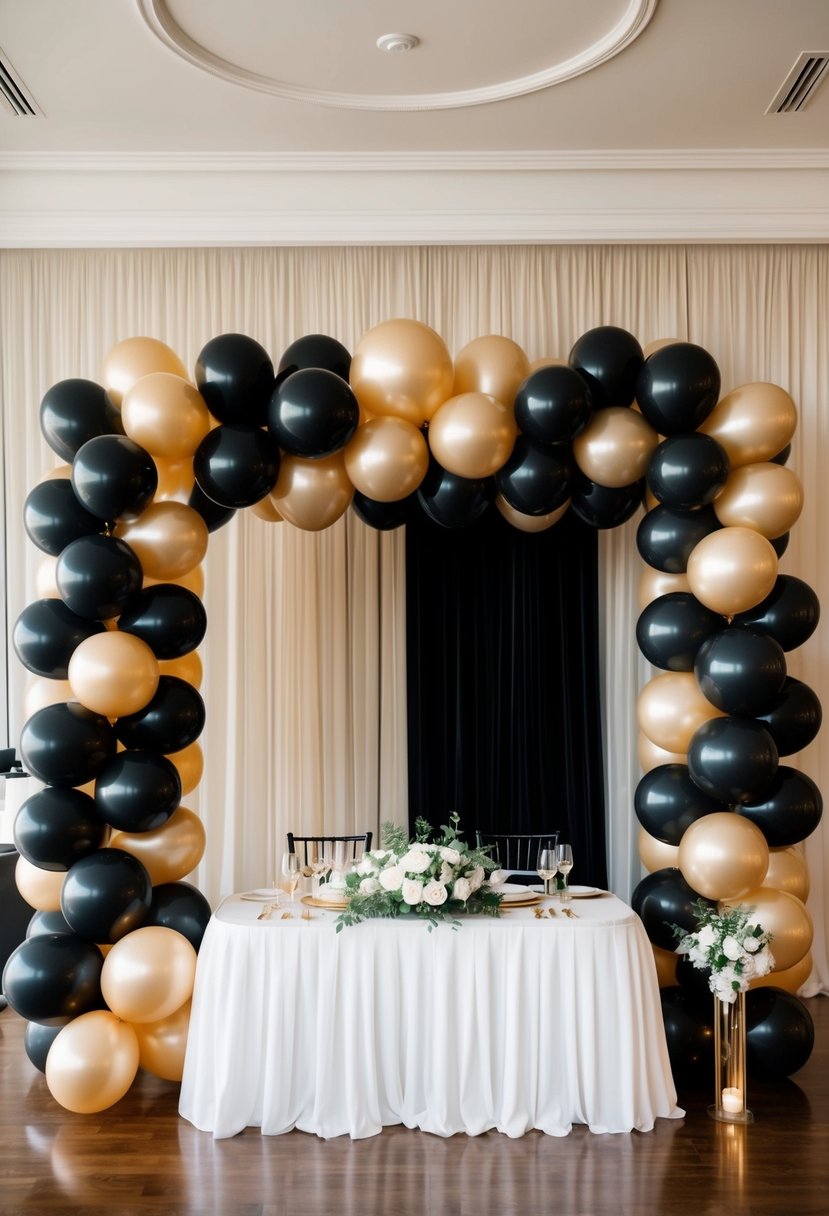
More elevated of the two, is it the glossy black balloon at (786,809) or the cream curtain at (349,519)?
the cream curtain at (349,519)

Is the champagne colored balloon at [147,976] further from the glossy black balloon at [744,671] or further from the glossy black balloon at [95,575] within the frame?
the glossy black balloon at [744,671]

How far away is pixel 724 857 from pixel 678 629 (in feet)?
2.91

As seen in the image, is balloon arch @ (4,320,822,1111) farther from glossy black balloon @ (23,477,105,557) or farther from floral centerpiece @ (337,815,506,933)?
floral centerpiece @ (337,815,506,933)

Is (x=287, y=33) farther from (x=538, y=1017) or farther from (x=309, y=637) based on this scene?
(x=538, y=1017)

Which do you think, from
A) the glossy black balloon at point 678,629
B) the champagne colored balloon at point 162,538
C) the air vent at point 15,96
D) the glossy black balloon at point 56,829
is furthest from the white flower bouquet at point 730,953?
the air vent at point 15,96

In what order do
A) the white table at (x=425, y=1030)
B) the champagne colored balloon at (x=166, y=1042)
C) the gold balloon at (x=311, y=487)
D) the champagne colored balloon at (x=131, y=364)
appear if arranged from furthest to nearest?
the champagne colored balloon at (x=131, y=364) < the gold balloon at (x=311, y=487) < the champagne colored balloon at (x=166, y=1042) < the white table at (x=425, y=1030)

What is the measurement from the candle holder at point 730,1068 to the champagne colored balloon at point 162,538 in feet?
8.21

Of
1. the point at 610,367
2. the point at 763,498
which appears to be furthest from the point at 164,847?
the point at 763,498

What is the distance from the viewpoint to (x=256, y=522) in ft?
18.2

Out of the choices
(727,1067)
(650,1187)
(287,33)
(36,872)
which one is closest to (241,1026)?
(36,872)

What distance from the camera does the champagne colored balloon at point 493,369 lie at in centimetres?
450

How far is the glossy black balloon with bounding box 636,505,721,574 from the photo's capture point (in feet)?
14.8

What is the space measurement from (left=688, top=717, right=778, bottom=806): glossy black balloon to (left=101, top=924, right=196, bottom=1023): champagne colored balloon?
203cm

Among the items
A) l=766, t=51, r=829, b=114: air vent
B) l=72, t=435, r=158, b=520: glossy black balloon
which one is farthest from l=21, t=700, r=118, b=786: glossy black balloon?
l=766, t=51, r=829, b=114: air vent
